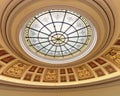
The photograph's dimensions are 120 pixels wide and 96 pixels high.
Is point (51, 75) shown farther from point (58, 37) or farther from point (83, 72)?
point (58, 37)

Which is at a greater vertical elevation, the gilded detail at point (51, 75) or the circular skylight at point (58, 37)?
the circular skylight at point (58, 37)

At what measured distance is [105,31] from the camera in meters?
11.0

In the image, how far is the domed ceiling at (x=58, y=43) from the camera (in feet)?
32.4

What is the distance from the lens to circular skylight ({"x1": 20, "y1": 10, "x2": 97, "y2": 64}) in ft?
39.2

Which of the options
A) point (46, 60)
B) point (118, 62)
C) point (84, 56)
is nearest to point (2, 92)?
point (46, 60)

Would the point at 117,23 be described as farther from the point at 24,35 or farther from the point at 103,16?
the point at 24,35

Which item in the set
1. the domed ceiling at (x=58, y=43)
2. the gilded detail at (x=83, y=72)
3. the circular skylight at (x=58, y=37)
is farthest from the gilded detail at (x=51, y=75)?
the gilded detail at (x=83, y=72)

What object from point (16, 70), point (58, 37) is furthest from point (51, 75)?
point (58, 37)

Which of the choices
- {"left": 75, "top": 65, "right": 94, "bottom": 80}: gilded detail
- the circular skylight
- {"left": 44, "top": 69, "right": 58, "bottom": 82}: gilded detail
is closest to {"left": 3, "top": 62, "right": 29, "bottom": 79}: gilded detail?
the circular skylight

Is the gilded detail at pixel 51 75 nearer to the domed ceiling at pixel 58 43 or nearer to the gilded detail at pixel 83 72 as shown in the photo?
the domed ceiling at pixel 58 43

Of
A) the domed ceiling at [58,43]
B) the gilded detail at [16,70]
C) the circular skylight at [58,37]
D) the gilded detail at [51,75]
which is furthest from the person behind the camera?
Answer: the gilded detail at [51,75]

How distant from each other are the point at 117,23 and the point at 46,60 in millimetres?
5904

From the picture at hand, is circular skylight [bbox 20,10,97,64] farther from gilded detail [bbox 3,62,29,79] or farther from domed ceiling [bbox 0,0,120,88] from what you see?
gilded detail [bbox 3,62,29,79]

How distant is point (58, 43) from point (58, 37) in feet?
1.96
